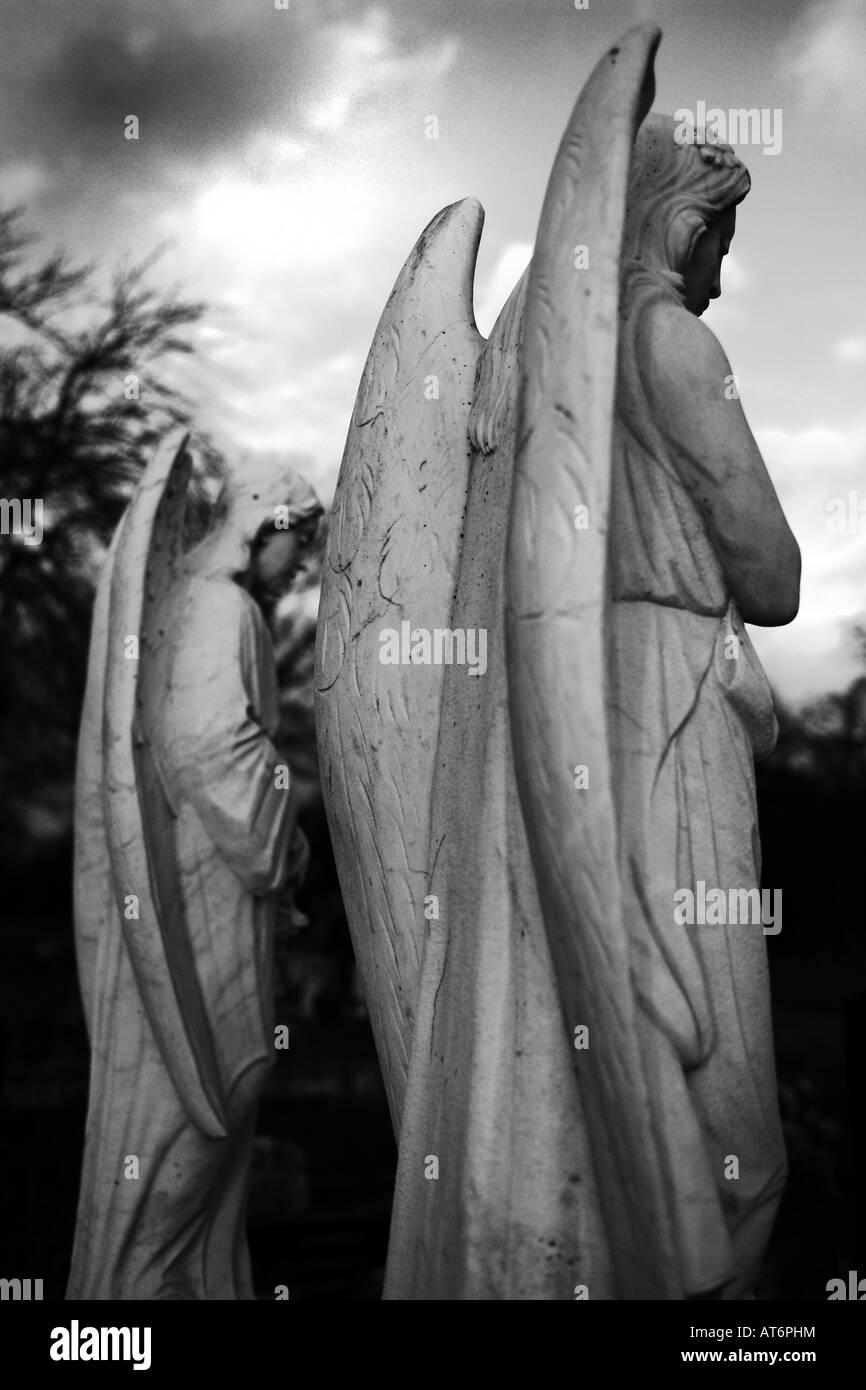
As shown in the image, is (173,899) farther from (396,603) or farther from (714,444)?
(714,444)

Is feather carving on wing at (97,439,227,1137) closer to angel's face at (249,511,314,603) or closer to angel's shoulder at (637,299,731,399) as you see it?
angel's face at (249,511,314,603)

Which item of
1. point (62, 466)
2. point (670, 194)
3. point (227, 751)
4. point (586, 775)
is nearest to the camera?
point (586, 775)

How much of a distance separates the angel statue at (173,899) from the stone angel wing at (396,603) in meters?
1.37

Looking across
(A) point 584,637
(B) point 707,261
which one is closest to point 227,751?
(B) point 707,261

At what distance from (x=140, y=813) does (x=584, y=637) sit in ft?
6.65

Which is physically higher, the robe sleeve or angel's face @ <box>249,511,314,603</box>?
angel's face @ <box>249,511,314,603</box>

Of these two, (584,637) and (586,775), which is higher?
(584,637)

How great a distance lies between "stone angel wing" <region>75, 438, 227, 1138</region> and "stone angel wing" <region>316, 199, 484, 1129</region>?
133cm

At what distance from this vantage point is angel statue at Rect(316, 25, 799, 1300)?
2.03m

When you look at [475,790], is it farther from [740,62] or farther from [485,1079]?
[740,62]

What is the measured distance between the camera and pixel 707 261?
8.23ft

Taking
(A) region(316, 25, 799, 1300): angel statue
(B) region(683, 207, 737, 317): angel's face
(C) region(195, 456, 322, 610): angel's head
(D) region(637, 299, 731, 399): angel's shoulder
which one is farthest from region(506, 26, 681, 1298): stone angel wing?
(C) region(195, 456, 322, 610): angel's head

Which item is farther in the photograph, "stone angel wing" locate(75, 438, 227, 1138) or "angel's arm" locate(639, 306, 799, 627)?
"stone angel wing" locate(75, 438, 227, 1138)

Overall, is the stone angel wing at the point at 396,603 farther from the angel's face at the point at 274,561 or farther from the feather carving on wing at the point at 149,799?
the angel's face at the point at 274,561
